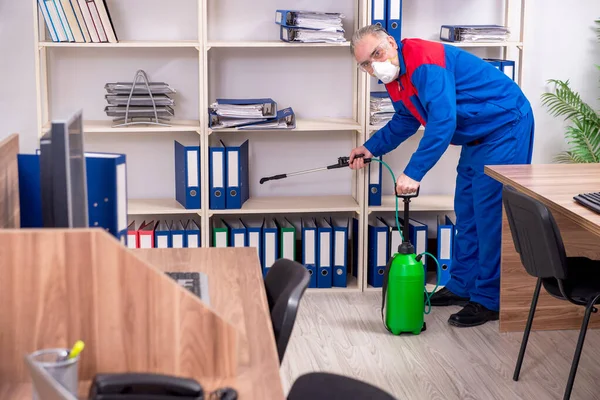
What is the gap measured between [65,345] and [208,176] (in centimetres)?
269

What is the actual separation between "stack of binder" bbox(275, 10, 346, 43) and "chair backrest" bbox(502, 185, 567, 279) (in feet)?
4.60

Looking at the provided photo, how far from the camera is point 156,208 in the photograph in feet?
14.0

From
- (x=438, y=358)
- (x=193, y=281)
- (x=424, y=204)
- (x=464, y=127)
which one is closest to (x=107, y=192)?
(x=193, y=281)

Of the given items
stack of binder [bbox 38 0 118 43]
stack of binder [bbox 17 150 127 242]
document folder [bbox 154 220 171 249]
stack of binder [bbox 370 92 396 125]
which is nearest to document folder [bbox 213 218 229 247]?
document folder [bbox 154 220 171 249]

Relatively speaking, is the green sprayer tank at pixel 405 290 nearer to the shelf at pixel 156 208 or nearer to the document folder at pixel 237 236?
the document folder at pixel 237 236

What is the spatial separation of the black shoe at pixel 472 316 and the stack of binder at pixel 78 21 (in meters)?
2.04

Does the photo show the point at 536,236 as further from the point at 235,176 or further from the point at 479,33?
the point at 235,176

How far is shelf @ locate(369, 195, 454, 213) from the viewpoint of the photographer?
14.2 feet

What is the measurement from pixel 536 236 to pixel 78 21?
2336 mm

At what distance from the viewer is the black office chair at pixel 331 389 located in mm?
1860

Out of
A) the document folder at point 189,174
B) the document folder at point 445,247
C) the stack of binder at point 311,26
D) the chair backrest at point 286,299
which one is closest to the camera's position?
the chair backrest at point 286,299

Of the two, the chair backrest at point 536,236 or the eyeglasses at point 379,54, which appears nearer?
the chair backrest at point 536,236

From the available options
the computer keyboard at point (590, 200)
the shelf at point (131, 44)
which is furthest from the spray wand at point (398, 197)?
the computer keyboard at point (590, 200)

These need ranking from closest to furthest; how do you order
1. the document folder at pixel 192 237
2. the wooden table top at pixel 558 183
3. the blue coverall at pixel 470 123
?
the wooden table top at pixel 558 183
the blue coverall at pixel 470 123
the document folder at pixel 192 237
